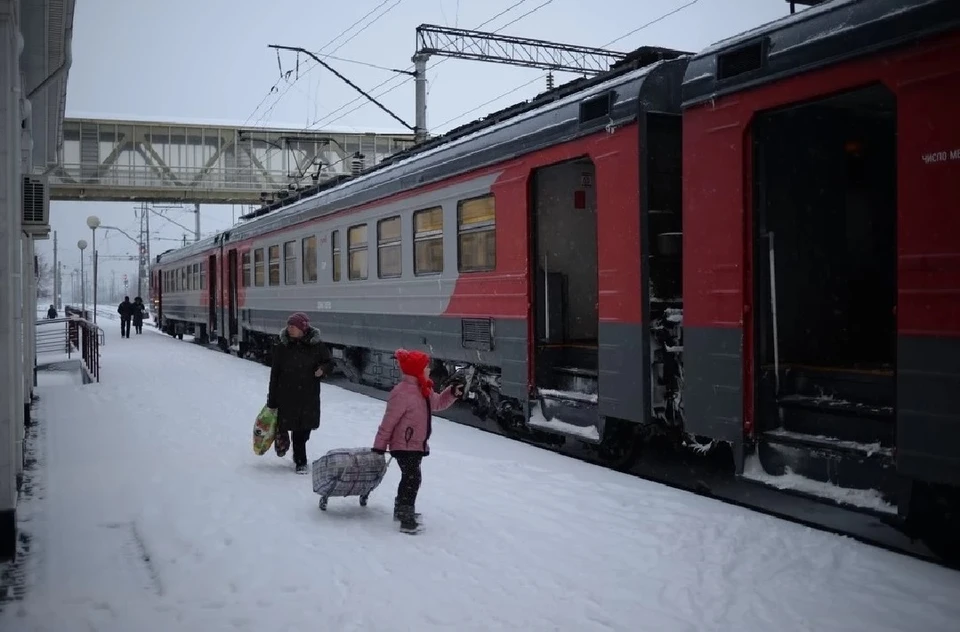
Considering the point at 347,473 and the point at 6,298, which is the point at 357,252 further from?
the point at 6,298

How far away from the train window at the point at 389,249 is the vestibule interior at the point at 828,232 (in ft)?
19.6

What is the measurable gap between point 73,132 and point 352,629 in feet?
125

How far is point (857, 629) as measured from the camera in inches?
165

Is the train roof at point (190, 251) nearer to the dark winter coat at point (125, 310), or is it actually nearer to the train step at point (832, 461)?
the dark winter coat at point (125, 310)

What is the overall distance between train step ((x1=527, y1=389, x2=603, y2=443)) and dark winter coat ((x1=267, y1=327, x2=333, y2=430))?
2235mm

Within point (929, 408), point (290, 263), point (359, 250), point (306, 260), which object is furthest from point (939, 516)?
point (290, 263)

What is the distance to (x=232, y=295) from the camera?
859 inches

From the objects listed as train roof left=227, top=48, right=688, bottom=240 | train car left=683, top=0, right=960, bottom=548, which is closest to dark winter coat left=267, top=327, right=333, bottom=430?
train roof left=227, top=48, right=688, bottom=240

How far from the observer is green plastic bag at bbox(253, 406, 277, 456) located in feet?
26.3

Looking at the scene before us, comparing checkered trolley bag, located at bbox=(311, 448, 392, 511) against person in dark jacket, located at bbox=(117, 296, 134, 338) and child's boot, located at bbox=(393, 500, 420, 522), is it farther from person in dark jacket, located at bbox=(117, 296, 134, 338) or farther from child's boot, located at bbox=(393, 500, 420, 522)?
person in dark jacket, located at bbox=(117, 296, 134, 338)

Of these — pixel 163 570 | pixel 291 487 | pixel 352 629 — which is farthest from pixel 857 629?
pixel 291 487

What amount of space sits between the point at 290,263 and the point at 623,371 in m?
10.6

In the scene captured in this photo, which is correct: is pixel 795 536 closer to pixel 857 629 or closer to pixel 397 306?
pixel 857 629

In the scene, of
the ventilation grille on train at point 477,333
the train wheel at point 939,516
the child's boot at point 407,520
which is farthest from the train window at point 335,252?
the train wheel at point 939,516
